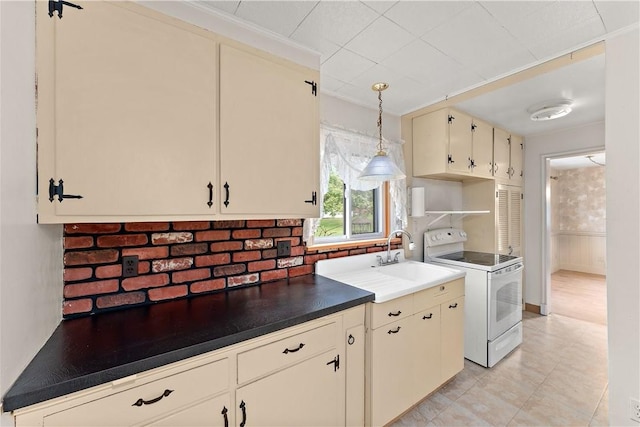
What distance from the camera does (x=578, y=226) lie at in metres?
5.77

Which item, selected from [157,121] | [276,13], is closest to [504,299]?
[276,13]

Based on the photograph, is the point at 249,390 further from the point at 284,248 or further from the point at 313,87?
the point at 313,87

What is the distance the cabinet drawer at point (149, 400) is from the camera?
819 millimetres

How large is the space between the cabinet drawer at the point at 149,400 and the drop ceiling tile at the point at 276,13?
1.65 metres

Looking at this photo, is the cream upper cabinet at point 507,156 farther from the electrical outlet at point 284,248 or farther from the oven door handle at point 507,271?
the electrical outlet at point 284,248

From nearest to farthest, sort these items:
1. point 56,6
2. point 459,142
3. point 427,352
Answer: point 56,6 < point 427,352 < point 459,142

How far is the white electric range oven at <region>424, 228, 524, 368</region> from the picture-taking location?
2367 mm

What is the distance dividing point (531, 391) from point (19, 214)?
3155 mm

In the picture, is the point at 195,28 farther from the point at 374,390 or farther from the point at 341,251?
the point at 374,390

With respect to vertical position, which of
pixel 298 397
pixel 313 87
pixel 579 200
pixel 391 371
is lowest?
pixel 391 371

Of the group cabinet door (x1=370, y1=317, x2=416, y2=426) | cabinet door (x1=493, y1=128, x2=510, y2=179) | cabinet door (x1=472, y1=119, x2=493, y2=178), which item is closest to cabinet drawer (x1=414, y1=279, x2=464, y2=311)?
cabinet door (x1=370, y1=317, x2=416, y2=426)

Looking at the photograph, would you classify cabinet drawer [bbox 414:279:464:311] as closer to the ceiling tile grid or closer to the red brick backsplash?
the red brick backsplash

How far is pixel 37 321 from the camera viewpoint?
945 mm

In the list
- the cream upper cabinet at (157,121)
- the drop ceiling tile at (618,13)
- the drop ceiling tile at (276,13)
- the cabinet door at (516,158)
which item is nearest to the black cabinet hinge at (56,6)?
the cream upper cabinet at (157,121)
